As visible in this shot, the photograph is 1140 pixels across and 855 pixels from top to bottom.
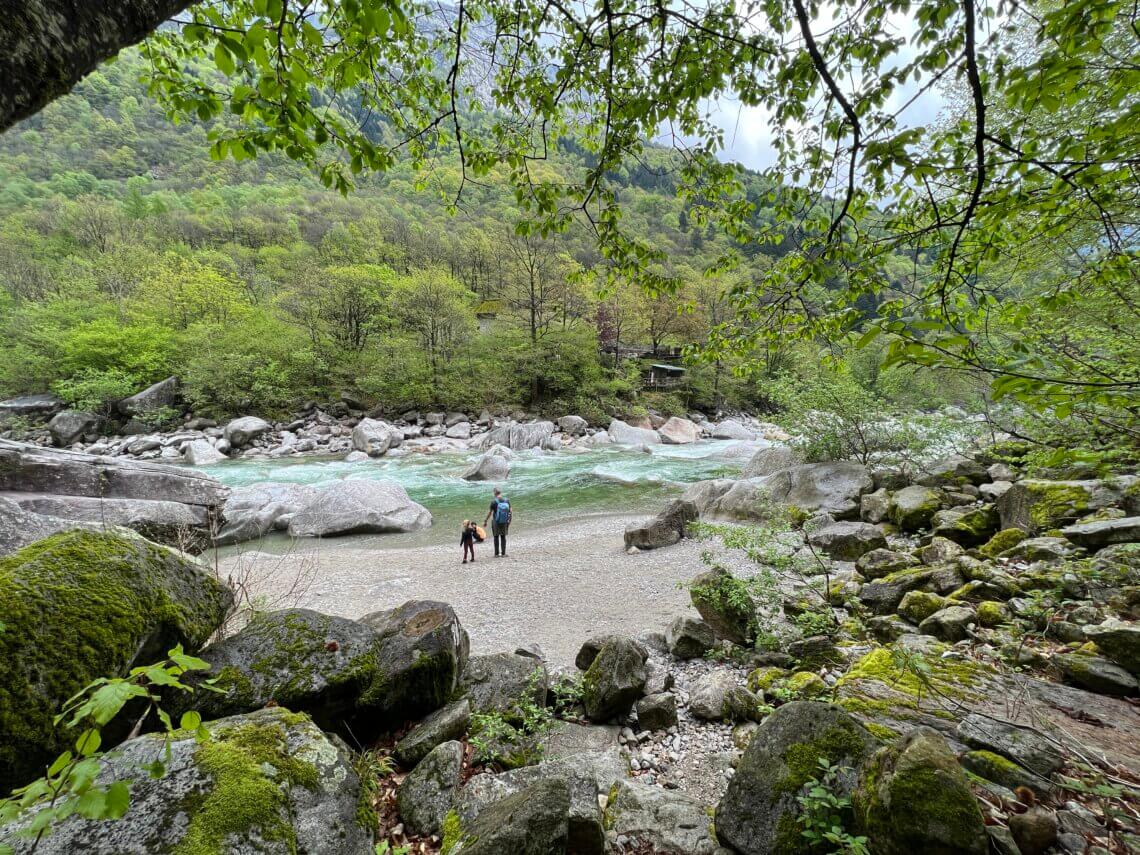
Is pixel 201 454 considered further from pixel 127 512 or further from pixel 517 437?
pixel 517 437

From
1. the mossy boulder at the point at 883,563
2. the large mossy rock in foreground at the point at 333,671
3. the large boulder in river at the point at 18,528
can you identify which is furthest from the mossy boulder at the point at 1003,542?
the large boulder in river at the point at 18,528

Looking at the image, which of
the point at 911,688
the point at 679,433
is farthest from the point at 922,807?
the point at 679,433

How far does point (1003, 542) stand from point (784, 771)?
5.40 m

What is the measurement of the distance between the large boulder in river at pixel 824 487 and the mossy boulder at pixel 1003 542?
4051 mm

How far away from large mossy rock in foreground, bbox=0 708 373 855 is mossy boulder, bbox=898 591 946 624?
195 inches

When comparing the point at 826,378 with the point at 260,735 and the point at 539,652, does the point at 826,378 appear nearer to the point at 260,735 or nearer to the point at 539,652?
the point at 539,652

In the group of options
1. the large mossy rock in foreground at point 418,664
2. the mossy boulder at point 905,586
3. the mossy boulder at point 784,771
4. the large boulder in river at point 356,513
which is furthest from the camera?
the large boulder in river at point 356,513

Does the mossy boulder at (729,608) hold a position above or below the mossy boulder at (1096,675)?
below

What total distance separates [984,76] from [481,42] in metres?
3.02

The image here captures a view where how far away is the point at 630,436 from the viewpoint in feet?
88.8

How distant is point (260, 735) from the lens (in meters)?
2.00

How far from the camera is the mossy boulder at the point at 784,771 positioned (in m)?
2.10

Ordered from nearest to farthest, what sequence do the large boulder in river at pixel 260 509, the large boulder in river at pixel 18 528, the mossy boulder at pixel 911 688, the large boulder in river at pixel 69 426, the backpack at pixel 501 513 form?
the mossy boulder at pixel 911 688 → the large boulder in river at pixel 18 528 → the backpack at pixel 501 513 → the large boulder in river at pixel 260 509 → the large boulder in river at pixel 69 426

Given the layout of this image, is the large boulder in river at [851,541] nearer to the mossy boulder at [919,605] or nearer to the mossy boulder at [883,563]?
the mossy boulder at [883,563]
